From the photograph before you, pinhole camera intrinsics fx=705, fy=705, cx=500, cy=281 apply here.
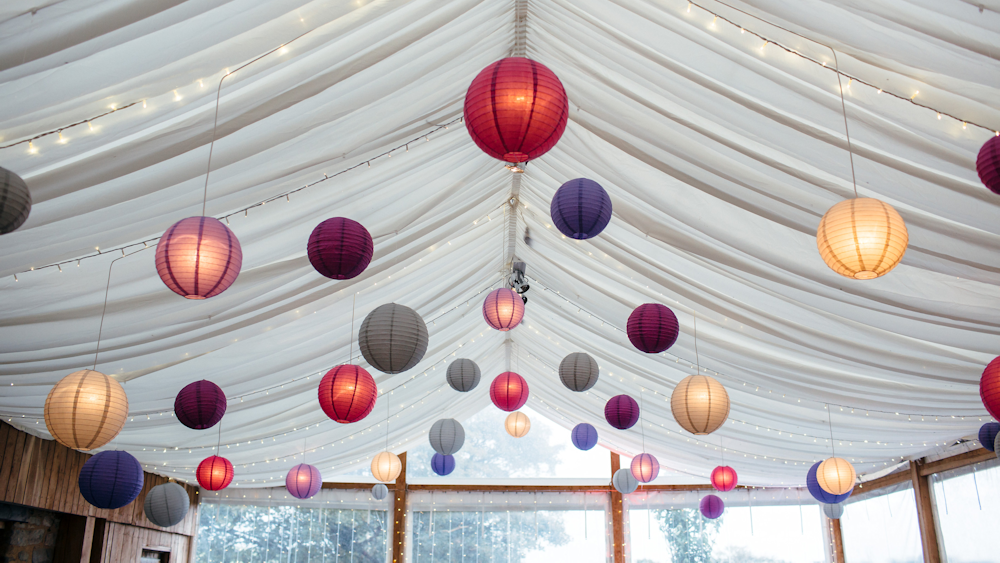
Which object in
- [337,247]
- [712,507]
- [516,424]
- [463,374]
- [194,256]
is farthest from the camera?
[712,507]

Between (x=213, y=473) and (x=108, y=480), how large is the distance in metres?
1.69

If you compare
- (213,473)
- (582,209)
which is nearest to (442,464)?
(213,473)

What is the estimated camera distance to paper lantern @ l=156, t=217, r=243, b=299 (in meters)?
2.83

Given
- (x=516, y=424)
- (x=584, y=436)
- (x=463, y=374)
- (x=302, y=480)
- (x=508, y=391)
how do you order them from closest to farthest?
(x=508, y=391) → (x=463, y=374) → (x=302, y=480) → (x=584, y=436) → (x=516, y=424)

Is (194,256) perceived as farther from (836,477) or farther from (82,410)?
(836,477)

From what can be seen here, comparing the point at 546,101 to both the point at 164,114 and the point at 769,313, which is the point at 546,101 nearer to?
the point at 164,114

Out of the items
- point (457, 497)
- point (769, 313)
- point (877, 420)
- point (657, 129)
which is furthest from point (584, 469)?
point (657, 129)

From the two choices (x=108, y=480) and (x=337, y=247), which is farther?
(x=108, y=480)

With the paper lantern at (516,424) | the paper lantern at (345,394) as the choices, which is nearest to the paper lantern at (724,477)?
the paper lantern at (516,424)

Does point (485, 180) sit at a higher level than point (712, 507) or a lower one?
higher

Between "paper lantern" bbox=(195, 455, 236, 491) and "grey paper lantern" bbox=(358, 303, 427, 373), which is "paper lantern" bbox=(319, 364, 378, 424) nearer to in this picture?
"grey paper lantern" bbox=(358, 303, 427, 373)

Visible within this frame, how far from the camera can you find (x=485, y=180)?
5254 mm

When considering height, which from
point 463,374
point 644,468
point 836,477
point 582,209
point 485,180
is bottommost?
point 836,477

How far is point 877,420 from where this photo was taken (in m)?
6.71
